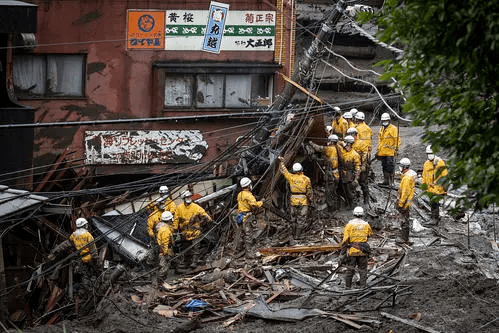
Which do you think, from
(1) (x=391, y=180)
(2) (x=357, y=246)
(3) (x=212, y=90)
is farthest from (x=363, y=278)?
(3) (x=212, y=90)

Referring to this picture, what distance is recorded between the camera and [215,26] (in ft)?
93.4

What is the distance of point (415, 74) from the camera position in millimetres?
12711

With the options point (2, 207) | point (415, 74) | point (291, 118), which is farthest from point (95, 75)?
point (415, 74)

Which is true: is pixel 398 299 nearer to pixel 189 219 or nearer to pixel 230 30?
pixel 189 219

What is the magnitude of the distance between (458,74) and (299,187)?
1049 cm

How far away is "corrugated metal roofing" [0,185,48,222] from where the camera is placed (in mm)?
18836

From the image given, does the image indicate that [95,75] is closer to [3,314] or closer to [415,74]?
[3,314]

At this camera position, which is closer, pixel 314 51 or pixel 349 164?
pixel 314 51

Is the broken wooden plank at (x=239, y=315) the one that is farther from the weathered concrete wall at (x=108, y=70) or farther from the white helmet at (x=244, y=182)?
the weathered concrete wall at (x=108, y=70)

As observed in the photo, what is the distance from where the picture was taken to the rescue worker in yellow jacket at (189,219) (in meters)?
22.5

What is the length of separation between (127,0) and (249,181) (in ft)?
27.9

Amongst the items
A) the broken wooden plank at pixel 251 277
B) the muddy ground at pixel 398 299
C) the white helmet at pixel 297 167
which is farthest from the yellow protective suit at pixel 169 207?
the white helmet at pixel 297 167

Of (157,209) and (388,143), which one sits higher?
(388,143)

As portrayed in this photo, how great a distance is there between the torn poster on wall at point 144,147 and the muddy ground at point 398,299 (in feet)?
22.0
